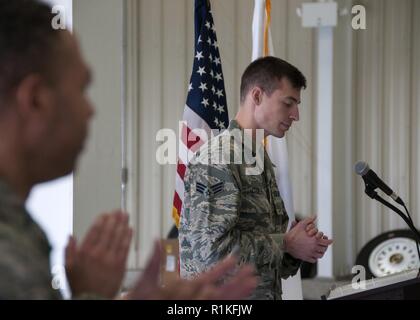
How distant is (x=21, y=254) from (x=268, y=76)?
1288mm

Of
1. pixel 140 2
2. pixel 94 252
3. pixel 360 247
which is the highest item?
pixel 140 2

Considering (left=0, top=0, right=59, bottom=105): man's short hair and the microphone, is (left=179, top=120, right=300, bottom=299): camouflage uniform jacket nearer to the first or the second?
the microphone

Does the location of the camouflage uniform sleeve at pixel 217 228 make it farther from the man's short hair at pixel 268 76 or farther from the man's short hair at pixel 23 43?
the man's short hair at pixel 23 43

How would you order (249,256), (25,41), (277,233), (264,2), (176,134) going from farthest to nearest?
(176,134)
(264,2)
(277,233)
(249,256)
(25,41)

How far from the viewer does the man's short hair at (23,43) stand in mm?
498

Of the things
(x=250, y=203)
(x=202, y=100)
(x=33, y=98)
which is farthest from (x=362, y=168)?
(x=202, y=100)

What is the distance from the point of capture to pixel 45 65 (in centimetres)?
51

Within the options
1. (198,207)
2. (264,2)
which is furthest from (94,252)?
(264,2)

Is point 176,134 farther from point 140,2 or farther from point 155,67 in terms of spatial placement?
point 140,2

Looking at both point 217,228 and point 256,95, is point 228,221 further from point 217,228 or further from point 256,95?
point 256,95

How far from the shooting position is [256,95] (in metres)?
1.65

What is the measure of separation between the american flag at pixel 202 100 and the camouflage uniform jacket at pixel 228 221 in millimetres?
1043

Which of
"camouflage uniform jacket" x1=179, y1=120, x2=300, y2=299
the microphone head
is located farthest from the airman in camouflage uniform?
the microphone head

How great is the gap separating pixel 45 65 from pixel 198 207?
0.97m
